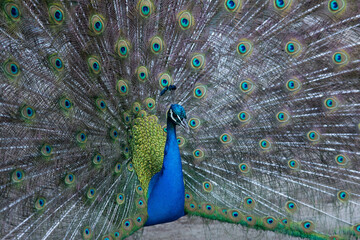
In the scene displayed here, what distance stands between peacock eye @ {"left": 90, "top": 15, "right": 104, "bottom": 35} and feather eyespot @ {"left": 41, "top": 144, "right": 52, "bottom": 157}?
23.6 inches

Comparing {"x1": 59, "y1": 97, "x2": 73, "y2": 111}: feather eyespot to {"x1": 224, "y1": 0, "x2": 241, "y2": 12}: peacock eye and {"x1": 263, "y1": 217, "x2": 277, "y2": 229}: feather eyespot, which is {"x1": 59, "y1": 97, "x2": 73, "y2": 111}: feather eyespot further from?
{"x1": 263, "y1": 217, "x2": 277, "y2": 229}: feather eyespot

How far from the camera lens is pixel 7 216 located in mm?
1797

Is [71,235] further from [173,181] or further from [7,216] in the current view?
[173,181]

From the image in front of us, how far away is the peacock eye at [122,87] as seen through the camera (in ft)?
7.13

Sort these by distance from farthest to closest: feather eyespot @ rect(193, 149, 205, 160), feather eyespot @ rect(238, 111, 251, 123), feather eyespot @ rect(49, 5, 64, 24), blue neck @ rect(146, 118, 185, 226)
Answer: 1. feather eyespot @ rect(193, 149, 205, 160)
2. feather eyespot @ rect(238, 111, 251, 123)
3. blue neck @ rect(146, 118, 185, 226)
4. feather eyespot @ rect(49, 5, 64, 24)

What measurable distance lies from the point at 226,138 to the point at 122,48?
0.81 metres

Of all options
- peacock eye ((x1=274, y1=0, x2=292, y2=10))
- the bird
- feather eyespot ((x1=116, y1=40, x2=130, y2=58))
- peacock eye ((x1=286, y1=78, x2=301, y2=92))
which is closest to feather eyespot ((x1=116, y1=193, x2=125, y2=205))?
the bird

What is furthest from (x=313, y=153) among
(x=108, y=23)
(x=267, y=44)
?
(x=108, y=23)

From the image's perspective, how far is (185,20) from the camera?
2.11m

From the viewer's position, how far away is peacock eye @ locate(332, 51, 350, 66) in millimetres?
2174

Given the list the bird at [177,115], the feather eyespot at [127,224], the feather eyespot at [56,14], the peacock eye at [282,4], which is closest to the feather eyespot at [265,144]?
the bird at [177,115]

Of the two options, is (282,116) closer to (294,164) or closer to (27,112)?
(294,164)

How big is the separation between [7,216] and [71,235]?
329 mm

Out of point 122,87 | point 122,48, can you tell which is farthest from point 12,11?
point 122,87
